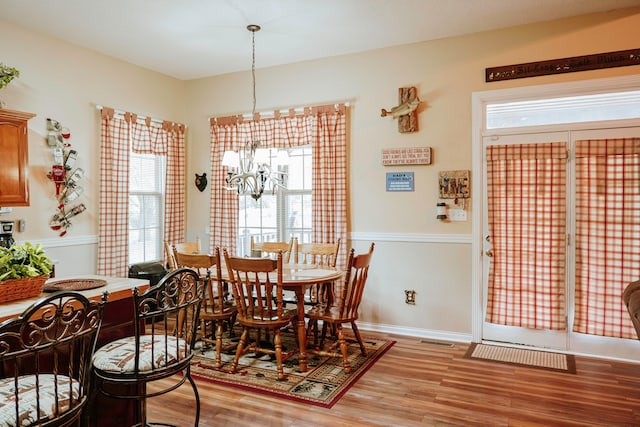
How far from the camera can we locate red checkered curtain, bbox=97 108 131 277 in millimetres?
4668

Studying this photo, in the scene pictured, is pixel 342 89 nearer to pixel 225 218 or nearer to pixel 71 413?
pixel 225 218

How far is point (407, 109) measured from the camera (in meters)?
4.42

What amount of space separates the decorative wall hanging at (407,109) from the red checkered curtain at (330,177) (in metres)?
0.60

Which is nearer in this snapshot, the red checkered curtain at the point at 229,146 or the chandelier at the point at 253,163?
the chandelier at the point at 253,163

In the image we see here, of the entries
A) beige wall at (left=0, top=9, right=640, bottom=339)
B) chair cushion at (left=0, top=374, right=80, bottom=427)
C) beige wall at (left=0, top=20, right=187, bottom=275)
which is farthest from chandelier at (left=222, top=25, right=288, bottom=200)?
chair cushion at (left=0, top=374, right=80, bottom=427)

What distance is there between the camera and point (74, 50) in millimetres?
4426

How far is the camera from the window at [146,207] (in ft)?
17.0

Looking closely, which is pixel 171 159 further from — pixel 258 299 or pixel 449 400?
pixel 449 400

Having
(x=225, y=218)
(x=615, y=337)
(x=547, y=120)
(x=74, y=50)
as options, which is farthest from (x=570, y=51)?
(x=74, y=50)

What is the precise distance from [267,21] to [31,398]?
3.37m

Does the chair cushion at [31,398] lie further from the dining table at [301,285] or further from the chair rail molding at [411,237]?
the chair rail molding at [411,237]

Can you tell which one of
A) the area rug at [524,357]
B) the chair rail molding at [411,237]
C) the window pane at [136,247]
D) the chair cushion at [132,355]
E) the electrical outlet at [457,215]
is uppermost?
the electrical outlet at [457,215]

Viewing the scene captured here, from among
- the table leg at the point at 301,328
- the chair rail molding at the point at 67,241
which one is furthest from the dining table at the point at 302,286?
the chair rail molding at the point at 67,241

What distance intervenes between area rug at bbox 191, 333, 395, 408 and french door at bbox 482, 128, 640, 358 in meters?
1.28
